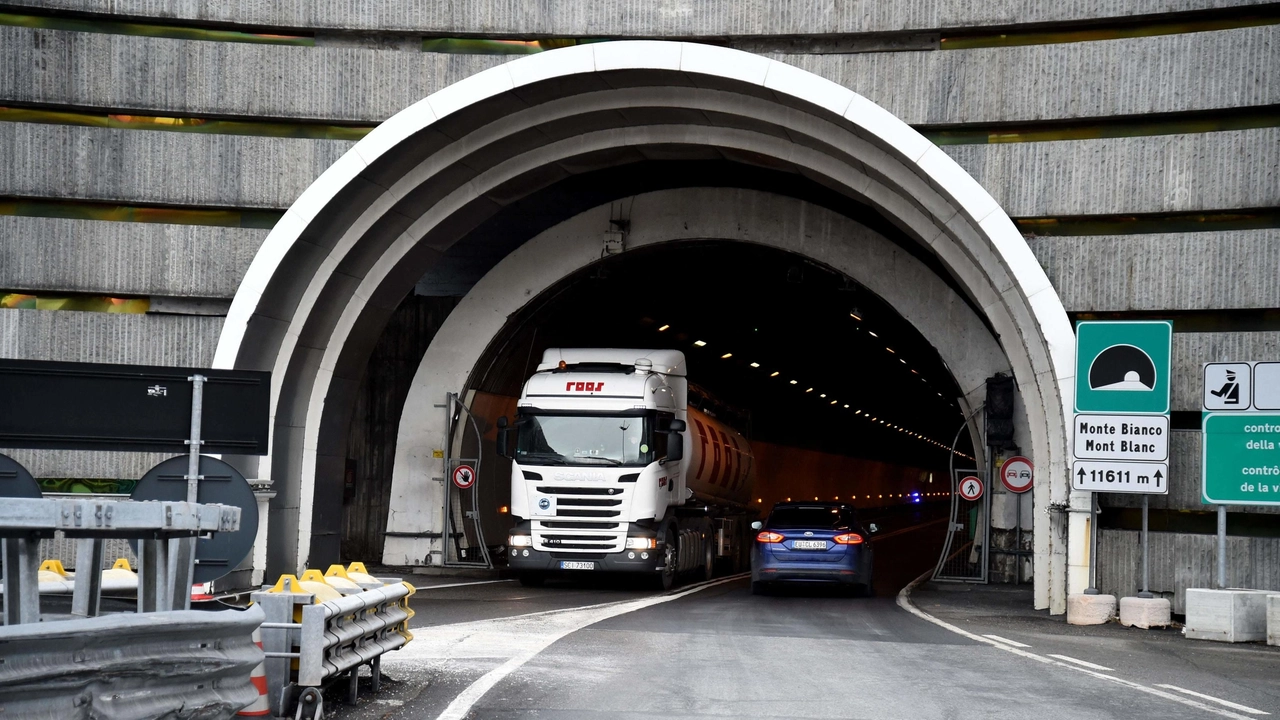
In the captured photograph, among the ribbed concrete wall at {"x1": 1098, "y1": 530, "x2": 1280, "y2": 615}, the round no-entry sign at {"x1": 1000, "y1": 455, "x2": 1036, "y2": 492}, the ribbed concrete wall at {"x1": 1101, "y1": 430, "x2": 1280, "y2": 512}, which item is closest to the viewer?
the ribbed concrete wall at {"x1": 1098, "y1": 530, "x2": 1280, "y2": 615}

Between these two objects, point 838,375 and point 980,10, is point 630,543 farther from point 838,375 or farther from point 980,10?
point 838,375

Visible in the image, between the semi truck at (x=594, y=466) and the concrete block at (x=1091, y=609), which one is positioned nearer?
the concrete block at (x=1091, y=609)

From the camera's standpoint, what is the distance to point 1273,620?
15.0 metres

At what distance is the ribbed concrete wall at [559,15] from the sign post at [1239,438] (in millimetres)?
6455

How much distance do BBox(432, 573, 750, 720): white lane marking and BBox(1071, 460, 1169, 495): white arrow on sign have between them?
5961 mm

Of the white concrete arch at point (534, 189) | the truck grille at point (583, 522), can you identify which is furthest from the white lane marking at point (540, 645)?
the white concrete arch at point (534, 189)

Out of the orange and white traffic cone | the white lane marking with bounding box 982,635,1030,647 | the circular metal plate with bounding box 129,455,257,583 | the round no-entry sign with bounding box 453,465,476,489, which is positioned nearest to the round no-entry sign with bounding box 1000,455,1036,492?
the round no-entry sign with bounding box 453,465,476,489

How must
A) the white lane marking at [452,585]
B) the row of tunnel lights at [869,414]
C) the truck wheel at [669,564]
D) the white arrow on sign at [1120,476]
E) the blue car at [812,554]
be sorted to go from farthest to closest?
the row of tunnel lights at [869,414]
the truck wheel at [669,564]
the blue car at [812,554]
the white lane marking at [452,585]
the white arrow on sign at [1120,476]

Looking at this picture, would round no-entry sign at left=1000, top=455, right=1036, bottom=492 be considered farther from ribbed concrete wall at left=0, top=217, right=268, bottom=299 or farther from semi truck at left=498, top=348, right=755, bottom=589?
ribbed concrete wall at left=0, top=217, right=268, bottom=299

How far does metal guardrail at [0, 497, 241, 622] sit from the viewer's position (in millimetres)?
4797

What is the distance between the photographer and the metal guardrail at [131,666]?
15.4 ft

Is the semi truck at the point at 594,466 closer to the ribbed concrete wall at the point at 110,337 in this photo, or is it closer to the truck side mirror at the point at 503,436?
the truck side mirror at the point at 503,436

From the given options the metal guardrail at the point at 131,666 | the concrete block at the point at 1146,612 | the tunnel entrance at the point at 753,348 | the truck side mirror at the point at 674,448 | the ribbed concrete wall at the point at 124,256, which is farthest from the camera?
the tunnel entrance at the point at 753,348

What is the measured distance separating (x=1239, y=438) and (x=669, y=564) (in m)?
9.92
